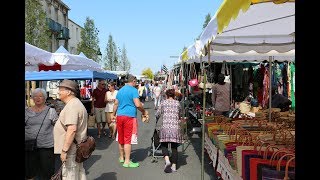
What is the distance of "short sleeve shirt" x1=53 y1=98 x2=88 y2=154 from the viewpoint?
426cm

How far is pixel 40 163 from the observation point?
15.8ft

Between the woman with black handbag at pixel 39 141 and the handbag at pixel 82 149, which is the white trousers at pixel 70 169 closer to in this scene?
the handbag at pixel 82 149

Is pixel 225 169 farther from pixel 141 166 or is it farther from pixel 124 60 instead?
pixel 124 60

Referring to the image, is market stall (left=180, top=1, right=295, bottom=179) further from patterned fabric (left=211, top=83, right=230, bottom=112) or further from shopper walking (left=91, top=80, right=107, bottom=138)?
shopper walking (left=91, top=80, right=107, bottom=138)

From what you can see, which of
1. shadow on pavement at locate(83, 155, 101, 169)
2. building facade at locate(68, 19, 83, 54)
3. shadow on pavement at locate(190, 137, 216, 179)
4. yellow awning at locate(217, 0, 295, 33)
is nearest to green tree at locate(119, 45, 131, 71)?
building facade at locate(68, 19, 83, 54)

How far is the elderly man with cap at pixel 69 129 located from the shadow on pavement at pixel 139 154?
3.61m

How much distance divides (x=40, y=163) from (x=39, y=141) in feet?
1.02

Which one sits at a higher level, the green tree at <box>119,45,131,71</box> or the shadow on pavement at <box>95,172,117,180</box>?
the green tree at <box>119,45,131,71</box>

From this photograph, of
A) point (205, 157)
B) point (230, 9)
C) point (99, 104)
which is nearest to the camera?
point (230, 9)

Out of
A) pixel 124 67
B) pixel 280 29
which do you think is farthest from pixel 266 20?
pixel 124 67

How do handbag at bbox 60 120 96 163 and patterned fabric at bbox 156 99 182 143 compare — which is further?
patterned fabric at bbox 156 99 182 143

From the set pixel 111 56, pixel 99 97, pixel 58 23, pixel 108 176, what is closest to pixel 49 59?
pixel 108 176
